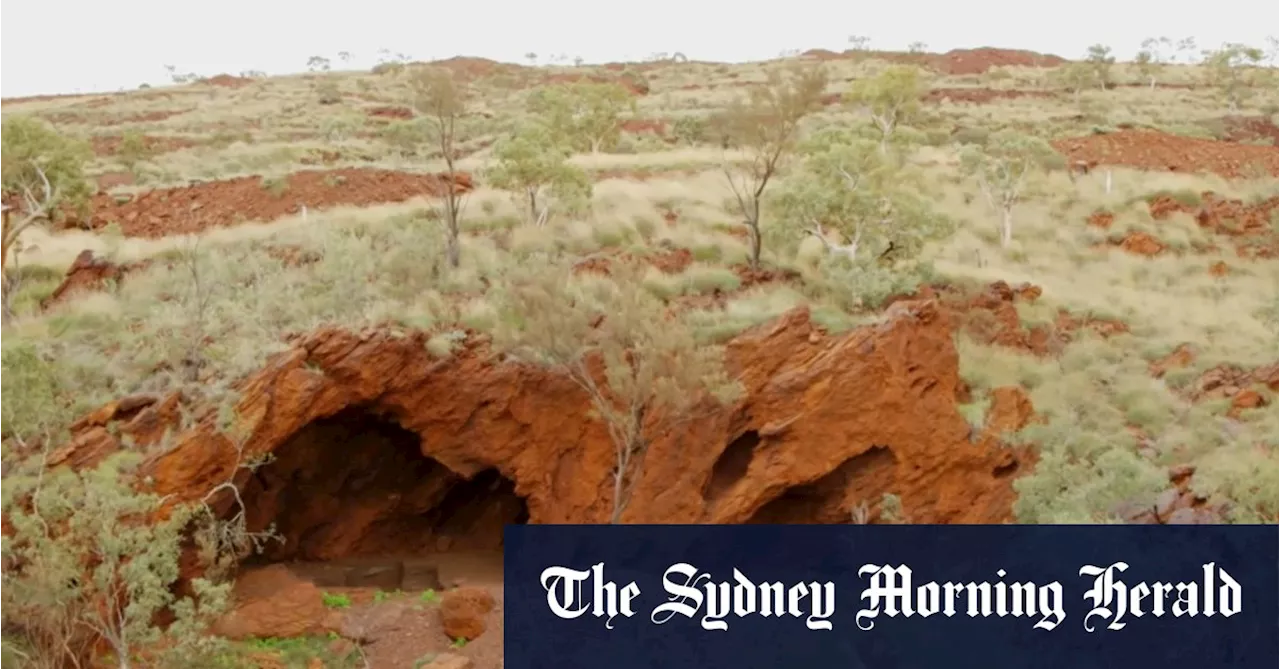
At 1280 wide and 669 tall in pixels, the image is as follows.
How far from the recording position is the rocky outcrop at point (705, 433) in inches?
545

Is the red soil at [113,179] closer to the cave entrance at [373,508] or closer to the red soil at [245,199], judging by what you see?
the red soil at [245,199]

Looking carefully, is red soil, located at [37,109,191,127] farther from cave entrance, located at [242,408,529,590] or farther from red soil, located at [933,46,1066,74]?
red soil, located at [933,46,1066,74]

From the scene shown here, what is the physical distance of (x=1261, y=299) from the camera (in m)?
21.9

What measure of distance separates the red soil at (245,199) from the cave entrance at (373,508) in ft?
20.4

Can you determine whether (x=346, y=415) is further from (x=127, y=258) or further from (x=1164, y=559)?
(x=1164, y=559)

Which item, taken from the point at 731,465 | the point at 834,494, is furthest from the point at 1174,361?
the point at 731,465

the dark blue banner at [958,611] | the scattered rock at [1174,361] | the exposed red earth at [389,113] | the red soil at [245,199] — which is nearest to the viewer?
the dark blue banner at [958,611]

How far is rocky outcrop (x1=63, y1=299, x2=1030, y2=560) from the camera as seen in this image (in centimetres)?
1384

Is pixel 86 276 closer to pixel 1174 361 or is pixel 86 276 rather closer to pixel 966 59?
pixel 1174 361

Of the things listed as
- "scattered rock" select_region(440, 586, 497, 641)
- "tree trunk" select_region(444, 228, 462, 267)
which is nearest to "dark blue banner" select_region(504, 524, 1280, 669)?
"scattered rock" select_region(440, 586, 497, 641)

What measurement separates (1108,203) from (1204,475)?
16077 millimetres

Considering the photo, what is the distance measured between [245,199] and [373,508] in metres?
8.26

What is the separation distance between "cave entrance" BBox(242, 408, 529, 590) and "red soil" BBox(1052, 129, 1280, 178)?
21754 millimetres

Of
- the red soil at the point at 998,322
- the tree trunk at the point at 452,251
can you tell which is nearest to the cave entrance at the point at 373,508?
the tree trunk at the point at 452,251
